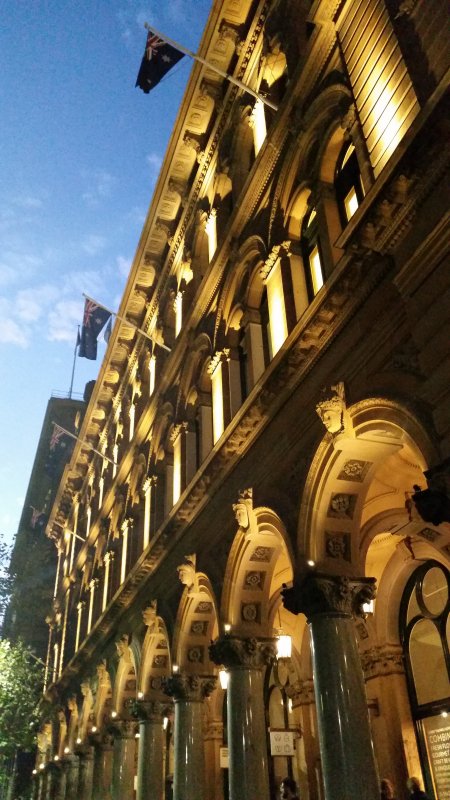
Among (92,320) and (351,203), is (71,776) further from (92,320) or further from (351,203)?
(351,203)

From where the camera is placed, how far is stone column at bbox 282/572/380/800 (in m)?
8.77

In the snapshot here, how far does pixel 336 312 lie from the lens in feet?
33.4

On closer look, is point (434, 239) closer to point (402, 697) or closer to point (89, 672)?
point (402, 697)

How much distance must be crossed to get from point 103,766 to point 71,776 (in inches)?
257

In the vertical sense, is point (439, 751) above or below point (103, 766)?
below

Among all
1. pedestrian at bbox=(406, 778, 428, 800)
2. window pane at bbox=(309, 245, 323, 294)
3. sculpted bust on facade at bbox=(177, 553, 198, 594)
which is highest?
window pane at bbox=(309, 245, 323, 294)

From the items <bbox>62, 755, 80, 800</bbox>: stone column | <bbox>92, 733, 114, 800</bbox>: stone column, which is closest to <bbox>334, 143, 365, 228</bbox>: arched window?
<bbox>92, 733, 114, 800</bbox>: stone column

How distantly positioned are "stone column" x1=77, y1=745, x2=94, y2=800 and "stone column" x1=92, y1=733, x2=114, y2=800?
128cm

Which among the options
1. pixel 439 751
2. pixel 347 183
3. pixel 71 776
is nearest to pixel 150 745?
pixel 439 751

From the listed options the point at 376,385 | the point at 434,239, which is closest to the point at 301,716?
the point at 376,385

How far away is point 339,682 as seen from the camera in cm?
924

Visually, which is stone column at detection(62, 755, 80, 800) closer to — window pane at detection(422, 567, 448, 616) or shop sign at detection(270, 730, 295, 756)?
shop sign at detection(270, 730, 295, 756)

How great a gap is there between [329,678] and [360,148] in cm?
776

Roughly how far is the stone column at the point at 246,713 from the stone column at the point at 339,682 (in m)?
2.89
